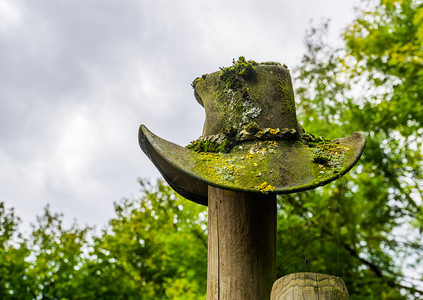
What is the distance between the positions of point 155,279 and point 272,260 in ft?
31.9

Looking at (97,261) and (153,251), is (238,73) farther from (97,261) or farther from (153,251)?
(153,251)

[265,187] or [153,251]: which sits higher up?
[153,251]

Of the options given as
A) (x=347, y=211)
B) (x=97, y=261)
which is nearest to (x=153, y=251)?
(x=97, y=261)

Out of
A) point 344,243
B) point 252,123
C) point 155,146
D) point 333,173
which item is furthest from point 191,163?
point 344,243

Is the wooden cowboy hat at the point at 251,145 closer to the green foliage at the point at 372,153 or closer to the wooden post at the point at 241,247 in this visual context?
the wooden post at the point at 241,247

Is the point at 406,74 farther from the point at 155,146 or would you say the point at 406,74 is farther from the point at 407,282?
the point at 155,146

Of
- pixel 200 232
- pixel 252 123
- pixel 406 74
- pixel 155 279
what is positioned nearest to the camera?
pixel 252 123

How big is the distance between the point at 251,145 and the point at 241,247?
1.54 ft

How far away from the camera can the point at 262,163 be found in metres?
1.71

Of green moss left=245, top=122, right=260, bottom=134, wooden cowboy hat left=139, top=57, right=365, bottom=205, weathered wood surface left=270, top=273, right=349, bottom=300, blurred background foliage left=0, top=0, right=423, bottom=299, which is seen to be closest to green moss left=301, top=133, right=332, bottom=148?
wooden cowboy hat left=139, top=57, right=365, bottom=205

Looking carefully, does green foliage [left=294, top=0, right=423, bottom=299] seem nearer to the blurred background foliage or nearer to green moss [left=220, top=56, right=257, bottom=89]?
the blurred background foliage

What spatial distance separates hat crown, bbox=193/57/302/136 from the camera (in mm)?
1929

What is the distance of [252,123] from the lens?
1.88 m

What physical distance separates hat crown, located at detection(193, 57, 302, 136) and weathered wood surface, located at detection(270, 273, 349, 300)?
0.75 m
